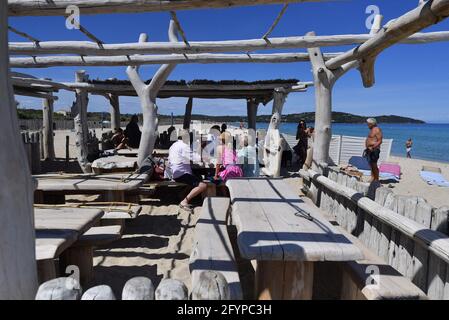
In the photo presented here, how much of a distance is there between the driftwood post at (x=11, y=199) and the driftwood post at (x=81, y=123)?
26.8ft

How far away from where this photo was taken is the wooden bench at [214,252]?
7.19 feet

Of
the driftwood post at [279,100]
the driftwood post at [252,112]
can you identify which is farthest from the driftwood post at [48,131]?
the driftwood post at [279,100]

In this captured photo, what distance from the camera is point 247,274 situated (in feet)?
11.2

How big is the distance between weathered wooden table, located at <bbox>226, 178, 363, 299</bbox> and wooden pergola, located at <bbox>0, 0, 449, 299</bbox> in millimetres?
1283

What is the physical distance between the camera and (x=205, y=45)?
4.74 metres

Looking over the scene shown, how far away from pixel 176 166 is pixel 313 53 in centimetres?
334

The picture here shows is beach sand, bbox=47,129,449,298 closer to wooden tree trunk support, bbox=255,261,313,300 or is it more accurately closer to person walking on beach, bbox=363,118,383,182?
wooden tree trunk support, bbox=255,261,313,300

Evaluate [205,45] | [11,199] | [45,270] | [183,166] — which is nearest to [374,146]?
[183,166]

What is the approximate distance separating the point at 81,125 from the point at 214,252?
8.48 metres

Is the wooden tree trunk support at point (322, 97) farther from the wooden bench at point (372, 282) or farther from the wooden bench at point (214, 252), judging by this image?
the wooden bench at point (372, 282)

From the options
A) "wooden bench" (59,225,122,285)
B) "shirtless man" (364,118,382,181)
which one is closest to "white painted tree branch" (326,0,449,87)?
"wooden bench" (59,225,122,285)

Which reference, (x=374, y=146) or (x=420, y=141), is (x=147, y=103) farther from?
(x=420, y=141)

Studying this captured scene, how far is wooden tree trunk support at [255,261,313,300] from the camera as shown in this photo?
2324 millimetres
